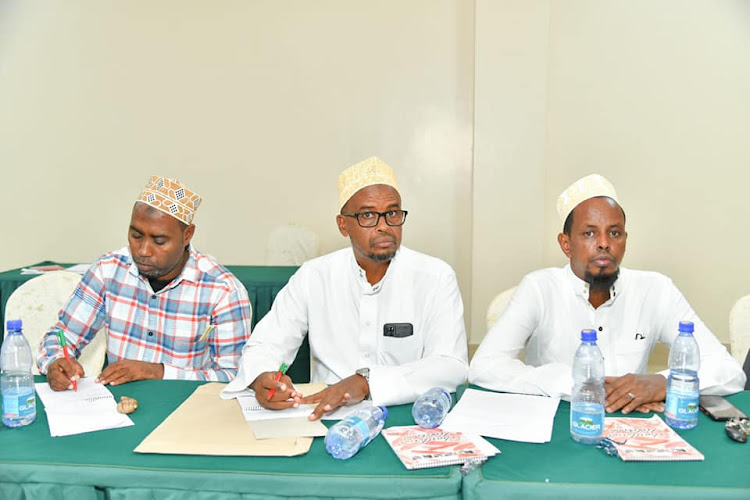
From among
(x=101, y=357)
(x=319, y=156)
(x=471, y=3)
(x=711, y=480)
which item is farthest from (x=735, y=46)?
(x=101, y=357)

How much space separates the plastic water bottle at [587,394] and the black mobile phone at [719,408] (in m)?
0.31

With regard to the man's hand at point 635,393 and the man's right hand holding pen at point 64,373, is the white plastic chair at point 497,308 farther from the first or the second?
the man's right hand holding pen at point 64,373

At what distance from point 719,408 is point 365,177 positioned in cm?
139

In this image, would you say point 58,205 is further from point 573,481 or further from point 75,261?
point 573,481

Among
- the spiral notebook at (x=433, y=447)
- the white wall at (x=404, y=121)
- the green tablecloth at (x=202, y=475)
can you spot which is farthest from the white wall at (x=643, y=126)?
the green tablecloth at (x=202, y=475)

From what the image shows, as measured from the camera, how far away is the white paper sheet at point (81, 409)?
1.78m

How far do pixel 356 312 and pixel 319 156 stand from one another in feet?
11.1

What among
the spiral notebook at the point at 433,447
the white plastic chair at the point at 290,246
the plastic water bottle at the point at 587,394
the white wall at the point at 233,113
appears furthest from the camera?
the white wall at the point at 233,113

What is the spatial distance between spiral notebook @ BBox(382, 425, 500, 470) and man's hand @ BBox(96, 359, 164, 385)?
93 centimetres

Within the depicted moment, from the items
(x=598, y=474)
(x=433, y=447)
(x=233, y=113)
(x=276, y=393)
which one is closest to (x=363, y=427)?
(x=433, y=447)

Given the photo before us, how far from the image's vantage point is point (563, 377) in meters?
2.01

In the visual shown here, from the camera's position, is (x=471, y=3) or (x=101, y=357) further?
(x=471, y=3)

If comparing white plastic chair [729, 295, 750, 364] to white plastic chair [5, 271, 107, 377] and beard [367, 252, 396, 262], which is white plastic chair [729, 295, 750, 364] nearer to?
beard [367, 252, 396, 262]

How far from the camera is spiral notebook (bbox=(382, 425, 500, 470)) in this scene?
5.08 ft
